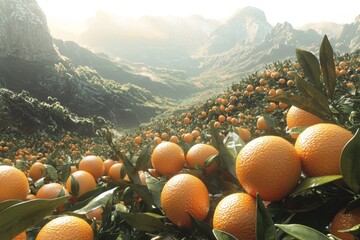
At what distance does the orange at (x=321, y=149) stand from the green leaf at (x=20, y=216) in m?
0.81

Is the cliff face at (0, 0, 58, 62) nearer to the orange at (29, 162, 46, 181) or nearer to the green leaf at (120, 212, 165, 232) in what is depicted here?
the orange at (29, 162, 46, 181)

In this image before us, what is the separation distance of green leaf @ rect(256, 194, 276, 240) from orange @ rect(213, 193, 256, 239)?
179 mm

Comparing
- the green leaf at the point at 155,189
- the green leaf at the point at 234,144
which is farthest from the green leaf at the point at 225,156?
the green leaf at the point at 155,189

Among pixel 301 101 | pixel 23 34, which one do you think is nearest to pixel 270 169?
pixel 301 101

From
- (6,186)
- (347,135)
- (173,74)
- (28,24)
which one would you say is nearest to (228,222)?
(347,135)

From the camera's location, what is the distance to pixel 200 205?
121 centimetres

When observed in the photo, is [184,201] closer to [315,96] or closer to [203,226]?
[203,226]

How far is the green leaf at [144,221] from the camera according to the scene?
114cm

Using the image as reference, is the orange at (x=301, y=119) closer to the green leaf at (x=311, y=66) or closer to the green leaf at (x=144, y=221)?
the green leaf at (x=311, y=66)

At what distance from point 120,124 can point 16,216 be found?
4948 centimetres

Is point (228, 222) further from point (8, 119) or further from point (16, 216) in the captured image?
point (8, 119)

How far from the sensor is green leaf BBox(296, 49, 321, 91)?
1313 millimetres

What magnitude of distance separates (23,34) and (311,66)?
184 feet

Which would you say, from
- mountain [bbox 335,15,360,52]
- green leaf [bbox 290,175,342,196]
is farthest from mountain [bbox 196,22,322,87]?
green leaf [bbox 290,175,342,196]
